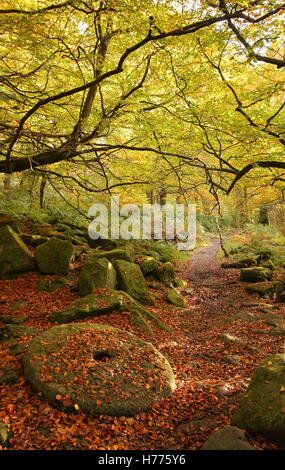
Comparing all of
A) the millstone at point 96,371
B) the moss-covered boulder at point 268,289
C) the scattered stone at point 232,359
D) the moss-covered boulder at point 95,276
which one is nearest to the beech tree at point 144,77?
the moss-covered boulder at point 95,276

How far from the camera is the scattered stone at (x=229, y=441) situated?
286 centimetres

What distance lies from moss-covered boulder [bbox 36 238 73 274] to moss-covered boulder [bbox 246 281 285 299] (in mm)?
6891

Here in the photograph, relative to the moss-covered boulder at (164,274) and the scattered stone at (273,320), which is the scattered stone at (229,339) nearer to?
the scattered stone at (273,320)

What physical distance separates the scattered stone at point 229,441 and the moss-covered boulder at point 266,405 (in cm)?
19

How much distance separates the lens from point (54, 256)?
8703 mm

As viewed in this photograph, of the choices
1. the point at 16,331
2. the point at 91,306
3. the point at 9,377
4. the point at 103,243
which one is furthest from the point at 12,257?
the point at 9,377

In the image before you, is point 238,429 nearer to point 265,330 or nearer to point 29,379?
point 29,379

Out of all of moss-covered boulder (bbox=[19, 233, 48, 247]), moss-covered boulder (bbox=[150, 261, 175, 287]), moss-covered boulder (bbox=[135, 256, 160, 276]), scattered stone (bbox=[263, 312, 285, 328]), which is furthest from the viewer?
moss-covered boulder (bbox=[150, 261, 175, 287])

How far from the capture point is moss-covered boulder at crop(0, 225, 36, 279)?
8.22 meters

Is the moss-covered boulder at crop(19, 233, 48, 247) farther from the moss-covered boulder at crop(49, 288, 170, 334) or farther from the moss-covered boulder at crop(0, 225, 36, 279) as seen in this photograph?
the moss-covered boulder at crop(49, 288, 170, 334)

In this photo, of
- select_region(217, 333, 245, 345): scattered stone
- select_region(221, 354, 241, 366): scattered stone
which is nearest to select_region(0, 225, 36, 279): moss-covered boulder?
select_region(217, 333, 245, 345): scattered stone

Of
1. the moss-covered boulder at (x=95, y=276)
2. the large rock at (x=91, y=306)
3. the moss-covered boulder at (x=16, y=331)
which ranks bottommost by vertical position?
the moss-covered boulder at (x=16, y=331)

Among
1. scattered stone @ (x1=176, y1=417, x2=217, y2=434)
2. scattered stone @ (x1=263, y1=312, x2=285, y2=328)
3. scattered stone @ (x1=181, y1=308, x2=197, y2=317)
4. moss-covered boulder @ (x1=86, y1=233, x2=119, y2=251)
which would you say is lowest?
scattered stone @ (x1=181, y1=308, x2=197, y2=317)
